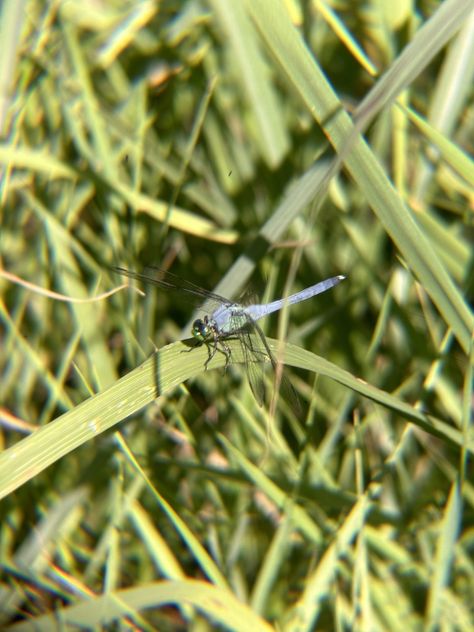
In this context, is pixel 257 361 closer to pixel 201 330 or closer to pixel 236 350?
pixel 236 350

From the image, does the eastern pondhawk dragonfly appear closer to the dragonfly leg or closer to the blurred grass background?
the dragonfly leg

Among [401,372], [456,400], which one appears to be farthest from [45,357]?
[456,400]

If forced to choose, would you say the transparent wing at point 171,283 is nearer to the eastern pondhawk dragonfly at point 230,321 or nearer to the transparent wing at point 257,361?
the eastern pondhawk dragonfly at point 230,321

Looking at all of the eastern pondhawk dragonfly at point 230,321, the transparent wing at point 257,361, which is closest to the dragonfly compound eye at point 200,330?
the eastern pondhawk dragonfly at point 230,321

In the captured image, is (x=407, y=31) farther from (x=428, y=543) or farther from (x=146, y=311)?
(x=428, y=543)

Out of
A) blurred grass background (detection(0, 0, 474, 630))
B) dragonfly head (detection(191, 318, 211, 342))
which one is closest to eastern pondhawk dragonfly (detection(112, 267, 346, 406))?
dragonfly head (detection(191, 318, 211, 342))
